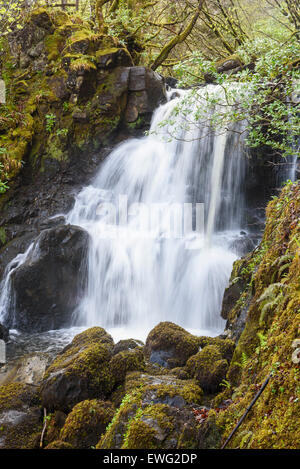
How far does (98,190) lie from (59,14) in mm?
6843

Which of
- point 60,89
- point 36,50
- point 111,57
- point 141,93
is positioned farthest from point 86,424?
point 36,50

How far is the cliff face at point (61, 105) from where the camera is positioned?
11.0m

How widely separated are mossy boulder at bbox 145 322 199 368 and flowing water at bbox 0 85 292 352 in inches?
99.7

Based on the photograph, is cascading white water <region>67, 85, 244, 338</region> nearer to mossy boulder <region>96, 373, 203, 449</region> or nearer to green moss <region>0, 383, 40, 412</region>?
green moss <region>0, 383, 40, 412</region>

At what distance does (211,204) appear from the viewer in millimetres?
9953

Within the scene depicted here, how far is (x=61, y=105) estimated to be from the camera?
462 inches

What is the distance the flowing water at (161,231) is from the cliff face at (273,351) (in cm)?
374

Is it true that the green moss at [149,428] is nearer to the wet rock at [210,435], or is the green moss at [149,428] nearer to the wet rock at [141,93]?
the wet rock at [210,435]

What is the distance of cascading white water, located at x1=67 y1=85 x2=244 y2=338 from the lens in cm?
801

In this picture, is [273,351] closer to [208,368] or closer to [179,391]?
[179,391]

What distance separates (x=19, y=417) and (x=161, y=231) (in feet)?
21.4

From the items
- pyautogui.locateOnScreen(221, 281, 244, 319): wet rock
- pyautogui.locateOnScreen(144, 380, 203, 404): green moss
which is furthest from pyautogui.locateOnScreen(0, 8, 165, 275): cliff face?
pyautogui.locateOnScreen(144, 380, 203, 404): green moss
